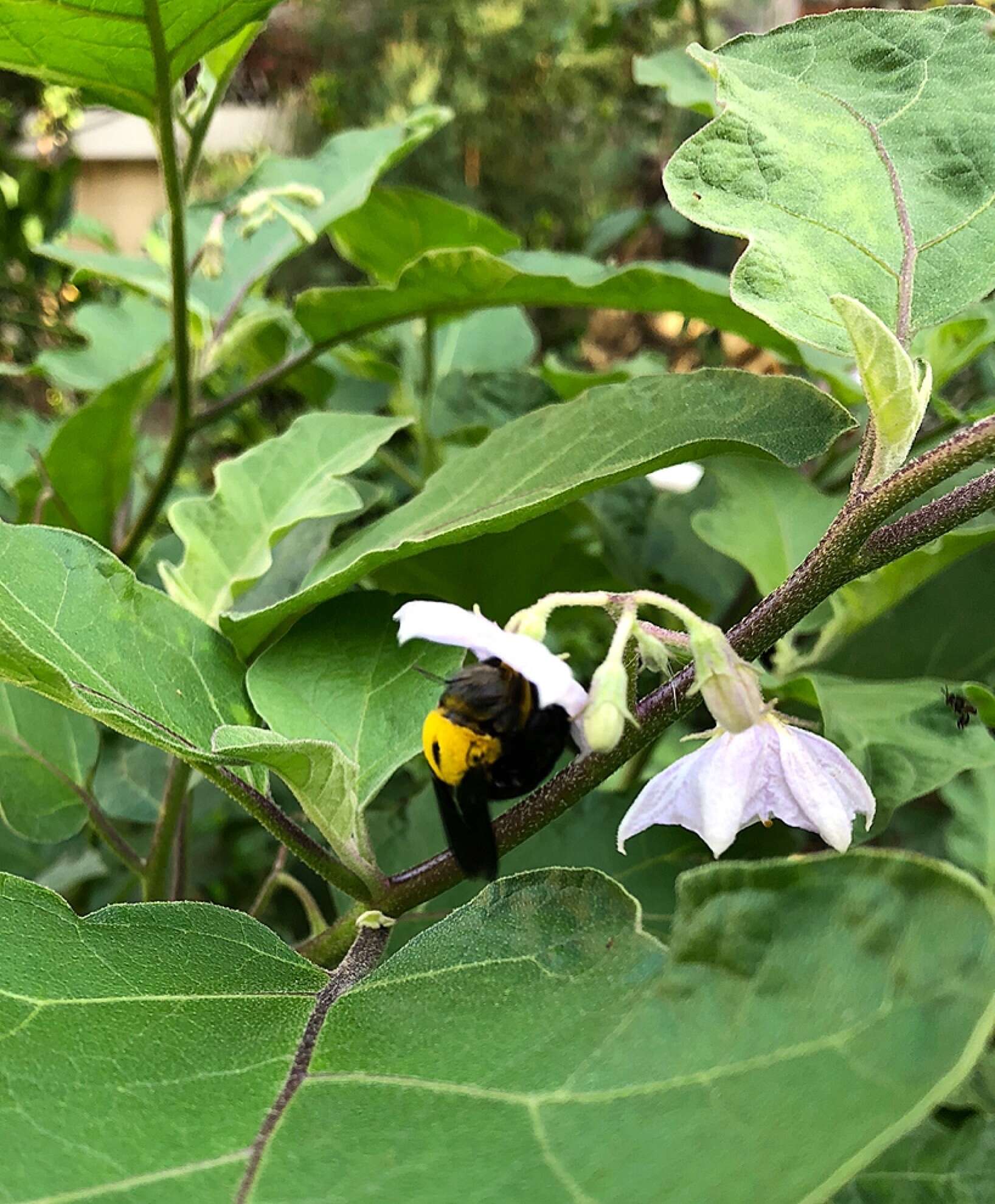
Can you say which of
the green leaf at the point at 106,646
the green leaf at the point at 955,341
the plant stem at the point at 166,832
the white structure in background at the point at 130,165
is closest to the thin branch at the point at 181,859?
the plant stem at the point at 166,832

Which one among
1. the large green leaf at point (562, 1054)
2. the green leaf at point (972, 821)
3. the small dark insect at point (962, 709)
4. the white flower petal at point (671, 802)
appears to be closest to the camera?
the large green leaf at point (562, 1054)

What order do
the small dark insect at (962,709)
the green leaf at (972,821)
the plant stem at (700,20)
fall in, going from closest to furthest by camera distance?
the small dark insect at (962,709)
the green leaf at (972,821)
the plant stem at (700,20)

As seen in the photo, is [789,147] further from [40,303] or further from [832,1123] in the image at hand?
[40,303]

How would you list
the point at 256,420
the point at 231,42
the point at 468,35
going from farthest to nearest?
the point at 468,35
the point at 256,420
the point at 231,42

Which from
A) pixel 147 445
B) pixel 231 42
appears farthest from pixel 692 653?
pixel 147 445

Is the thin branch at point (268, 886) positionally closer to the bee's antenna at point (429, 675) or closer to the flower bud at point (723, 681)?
the bee's antenna at point (429, 675)

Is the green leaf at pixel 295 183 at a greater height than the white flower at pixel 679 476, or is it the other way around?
the green leaf at pixel 295 183
